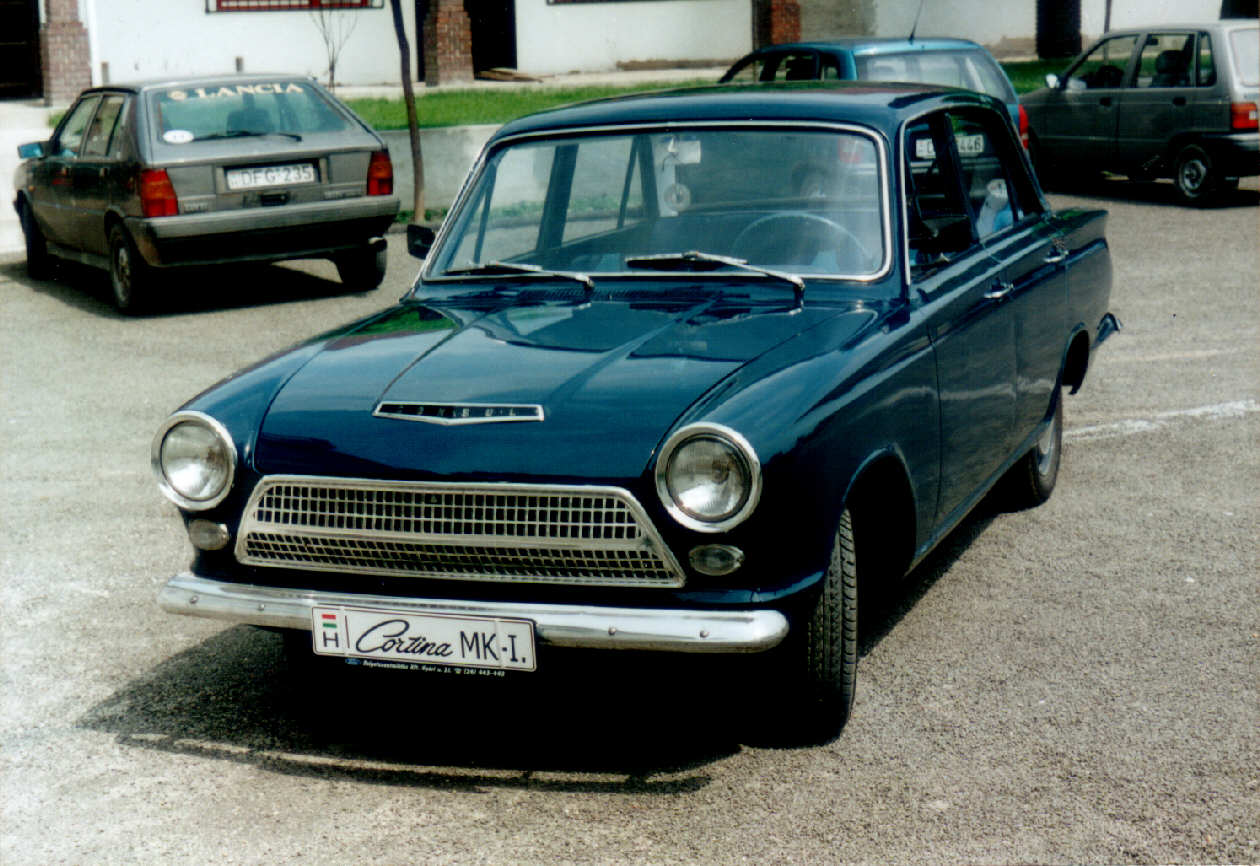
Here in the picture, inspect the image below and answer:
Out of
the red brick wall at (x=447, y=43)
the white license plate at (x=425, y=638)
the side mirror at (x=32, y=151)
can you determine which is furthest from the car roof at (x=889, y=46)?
the red brick wall at (x=447, y=43)

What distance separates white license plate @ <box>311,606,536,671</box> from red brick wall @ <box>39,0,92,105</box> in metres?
21.0

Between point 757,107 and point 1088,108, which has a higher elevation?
point 757,107

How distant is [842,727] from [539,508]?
1037mm

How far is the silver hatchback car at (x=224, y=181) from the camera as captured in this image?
11086 mm

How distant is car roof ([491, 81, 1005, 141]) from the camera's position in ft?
16.5

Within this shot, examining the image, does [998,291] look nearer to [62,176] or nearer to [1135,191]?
[62,176]

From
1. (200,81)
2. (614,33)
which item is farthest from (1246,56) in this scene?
(614,33)

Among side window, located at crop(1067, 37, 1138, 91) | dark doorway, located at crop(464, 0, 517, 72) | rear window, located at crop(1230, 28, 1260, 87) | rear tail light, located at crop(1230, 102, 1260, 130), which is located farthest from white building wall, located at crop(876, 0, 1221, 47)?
rear tail light, located at crop(1230, 102, 1260, 130)

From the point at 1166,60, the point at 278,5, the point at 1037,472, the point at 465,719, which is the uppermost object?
the point at 278,5

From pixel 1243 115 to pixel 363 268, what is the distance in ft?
26.6

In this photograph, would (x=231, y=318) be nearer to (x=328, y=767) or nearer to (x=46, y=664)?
A: (x=46, y=664)

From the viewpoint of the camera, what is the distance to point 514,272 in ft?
16.5

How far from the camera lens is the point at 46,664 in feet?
16.4

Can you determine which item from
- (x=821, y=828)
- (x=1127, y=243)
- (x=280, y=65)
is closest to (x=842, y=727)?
(x=821, y=828)
